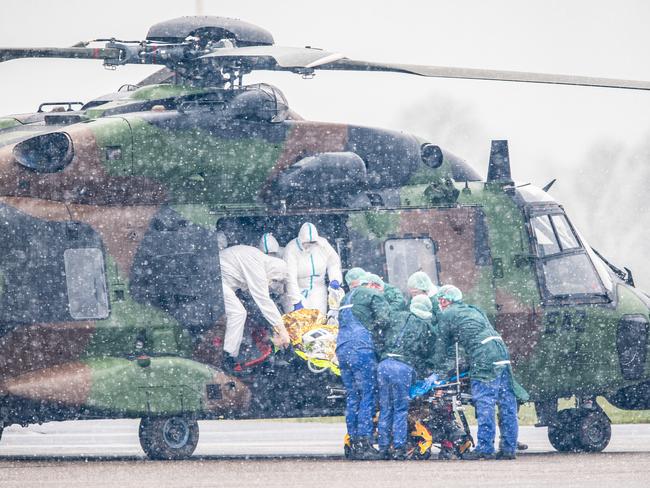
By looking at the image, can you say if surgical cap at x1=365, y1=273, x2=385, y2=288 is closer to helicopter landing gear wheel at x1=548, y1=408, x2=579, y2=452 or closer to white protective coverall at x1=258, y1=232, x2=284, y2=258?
white protective coverall at x1=258, y1=232, x2=284, y2=258

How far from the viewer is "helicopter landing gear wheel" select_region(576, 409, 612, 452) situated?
15.6 m

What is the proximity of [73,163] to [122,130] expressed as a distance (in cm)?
58

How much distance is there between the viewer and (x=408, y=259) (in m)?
15.1

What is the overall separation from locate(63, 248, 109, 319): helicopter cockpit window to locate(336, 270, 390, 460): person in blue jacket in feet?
7.44

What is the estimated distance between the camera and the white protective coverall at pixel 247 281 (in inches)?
558

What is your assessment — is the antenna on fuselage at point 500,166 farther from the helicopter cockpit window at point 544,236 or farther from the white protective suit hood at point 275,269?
the white protective suit hood at point 275,269

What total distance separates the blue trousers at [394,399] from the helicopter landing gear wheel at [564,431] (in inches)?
110

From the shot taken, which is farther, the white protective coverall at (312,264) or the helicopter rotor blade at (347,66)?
the white protective coverall at (312,264)

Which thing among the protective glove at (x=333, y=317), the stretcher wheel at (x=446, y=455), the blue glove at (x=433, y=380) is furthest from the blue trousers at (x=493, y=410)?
the protective glove at (x=333, y=317)

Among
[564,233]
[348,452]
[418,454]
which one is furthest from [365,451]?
[564,233]

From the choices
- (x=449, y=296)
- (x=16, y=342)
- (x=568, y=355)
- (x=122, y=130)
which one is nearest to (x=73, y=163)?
(x=122, y=130)

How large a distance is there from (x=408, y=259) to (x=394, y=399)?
1893 millimetres

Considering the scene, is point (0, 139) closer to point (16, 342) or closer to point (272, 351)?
point (16, 342)

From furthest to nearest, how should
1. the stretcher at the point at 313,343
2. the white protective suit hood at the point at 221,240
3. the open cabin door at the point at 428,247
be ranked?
1. the open cabin door at the point at 428,247
2. the white protective suit hood at the point at 221,240
3. the stretcher at the point at 313,343
